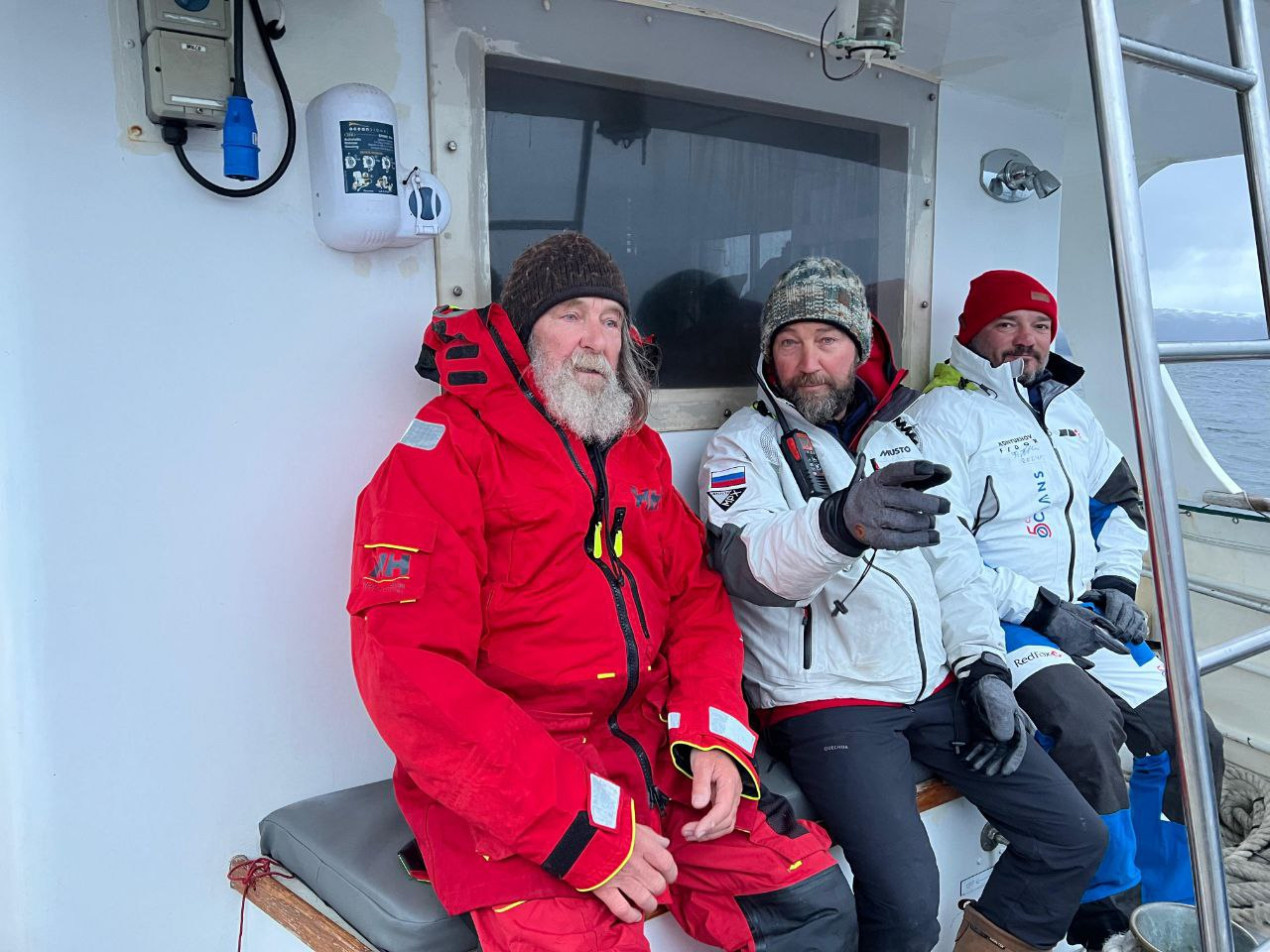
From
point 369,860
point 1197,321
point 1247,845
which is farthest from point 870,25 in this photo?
point 1197,321

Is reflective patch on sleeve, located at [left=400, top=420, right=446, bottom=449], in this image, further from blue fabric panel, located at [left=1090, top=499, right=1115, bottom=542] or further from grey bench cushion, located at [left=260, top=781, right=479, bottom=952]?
blue fabric panel, located at [left=1090, top=499, right=1115, bottom=542]

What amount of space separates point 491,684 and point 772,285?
1559 mm

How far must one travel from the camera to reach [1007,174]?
3.41 meters

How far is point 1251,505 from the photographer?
65.3 inches

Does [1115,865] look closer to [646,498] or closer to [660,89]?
[646,498]

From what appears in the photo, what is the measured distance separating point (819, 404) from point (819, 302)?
0.89 feet

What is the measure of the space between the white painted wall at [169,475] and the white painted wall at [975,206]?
184cm

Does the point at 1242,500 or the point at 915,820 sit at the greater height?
the point at 1242,500

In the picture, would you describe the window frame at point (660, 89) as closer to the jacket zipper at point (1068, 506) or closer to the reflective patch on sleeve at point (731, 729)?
the jacket zipper at point (1068, 506)

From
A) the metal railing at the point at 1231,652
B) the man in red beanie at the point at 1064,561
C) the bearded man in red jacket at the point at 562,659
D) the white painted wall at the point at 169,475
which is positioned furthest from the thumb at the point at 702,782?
the man in red beanie at the point at 1064,561

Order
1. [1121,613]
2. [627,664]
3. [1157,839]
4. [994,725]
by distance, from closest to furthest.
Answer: [627,664]
[994,725]
[1157,839]
[1121,613]

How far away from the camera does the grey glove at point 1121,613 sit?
279 cm

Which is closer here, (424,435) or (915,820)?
(424,435)

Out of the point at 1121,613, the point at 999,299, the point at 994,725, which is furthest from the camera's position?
the point at 999,299
